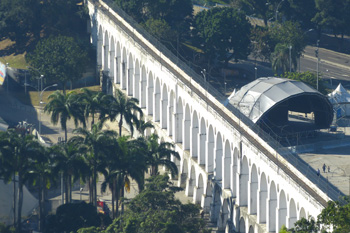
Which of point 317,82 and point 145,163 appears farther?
point 317,82

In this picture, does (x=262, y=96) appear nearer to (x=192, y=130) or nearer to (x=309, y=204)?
(x=192, y=130)

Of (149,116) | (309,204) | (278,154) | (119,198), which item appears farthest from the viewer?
(149,116)

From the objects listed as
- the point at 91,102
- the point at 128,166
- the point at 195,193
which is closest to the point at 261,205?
the point at 128,166

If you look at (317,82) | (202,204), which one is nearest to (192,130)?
(202,204)

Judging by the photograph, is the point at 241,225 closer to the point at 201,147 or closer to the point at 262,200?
the point at 262,200

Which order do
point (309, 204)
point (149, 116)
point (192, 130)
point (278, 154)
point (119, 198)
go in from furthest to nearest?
point (149, 116), point (192, 130), point (119, 198), point (278, 154), point (309, 204)

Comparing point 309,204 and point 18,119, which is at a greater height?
point 309,204
